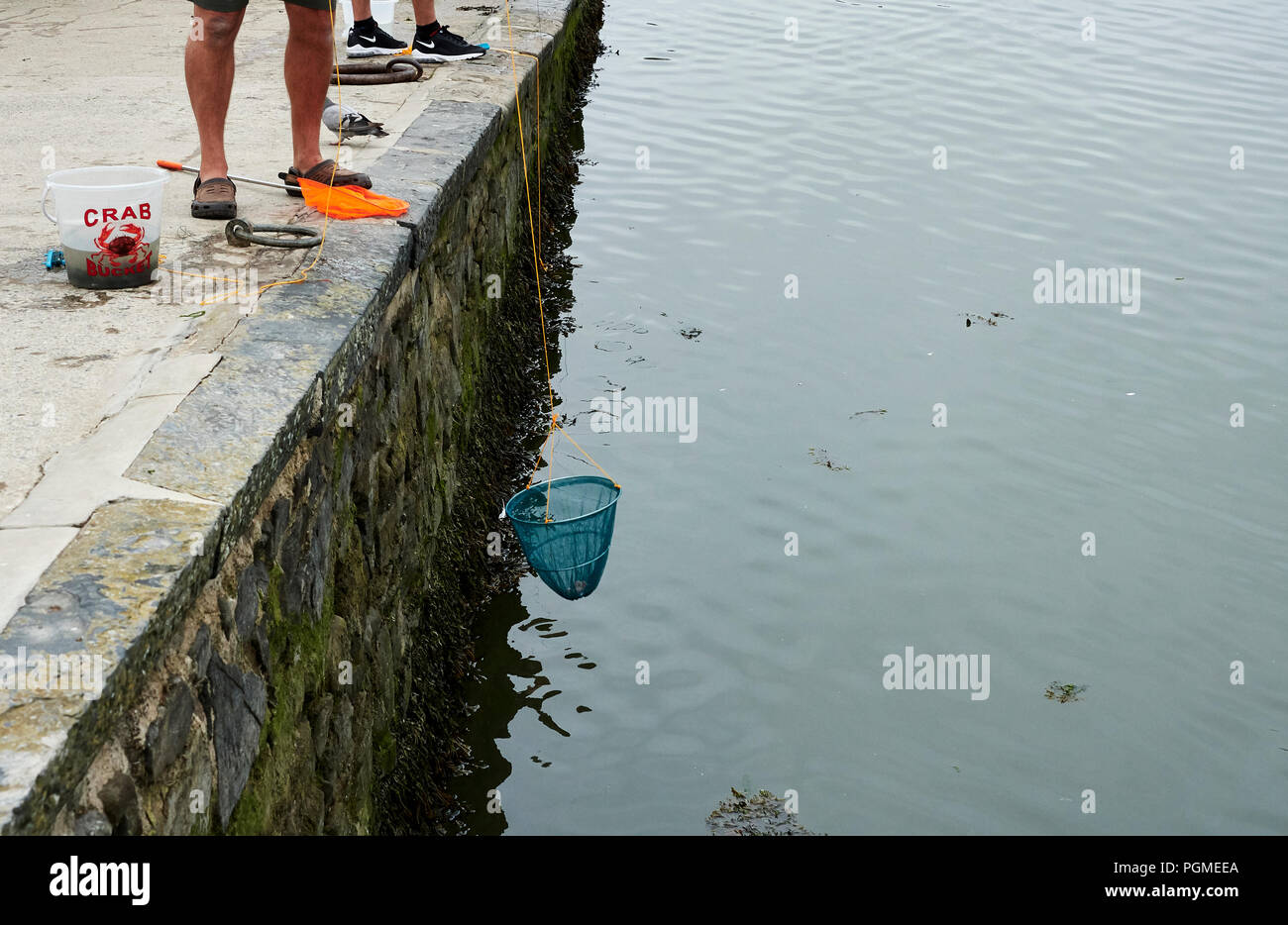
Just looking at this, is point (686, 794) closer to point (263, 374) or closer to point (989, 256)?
point (263, 374)

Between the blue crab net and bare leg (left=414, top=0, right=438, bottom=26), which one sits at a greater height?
bare leg (left=414, top=0, right=438, bottom=26)

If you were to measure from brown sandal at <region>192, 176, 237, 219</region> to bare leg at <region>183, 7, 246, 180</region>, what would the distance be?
0.04 metres

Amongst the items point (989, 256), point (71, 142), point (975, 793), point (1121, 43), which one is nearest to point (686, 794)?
point (975, 793)

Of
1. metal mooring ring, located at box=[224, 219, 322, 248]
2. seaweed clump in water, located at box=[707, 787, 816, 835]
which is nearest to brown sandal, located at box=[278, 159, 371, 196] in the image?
metal mooring ring, located at box=[224, 219, 322, 248]

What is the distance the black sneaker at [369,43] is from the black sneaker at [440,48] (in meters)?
0.13

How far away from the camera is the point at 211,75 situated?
4.58m

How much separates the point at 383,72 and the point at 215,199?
2828 millimetres

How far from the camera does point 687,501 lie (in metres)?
5.98

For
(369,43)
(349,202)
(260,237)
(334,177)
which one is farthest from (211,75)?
(369,43)

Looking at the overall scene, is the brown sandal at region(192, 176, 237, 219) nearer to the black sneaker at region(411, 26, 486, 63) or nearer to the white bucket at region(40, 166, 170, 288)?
the white bucket at region(40, 166, 170, 288)

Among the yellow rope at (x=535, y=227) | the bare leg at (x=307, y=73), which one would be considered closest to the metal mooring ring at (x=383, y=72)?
the yellow rope at (x=535, y=227)

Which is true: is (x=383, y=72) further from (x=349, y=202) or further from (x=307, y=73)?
(x=349, y=202)

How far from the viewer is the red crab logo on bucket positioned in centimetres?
374

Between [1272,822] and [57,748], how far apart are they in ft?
12.6
